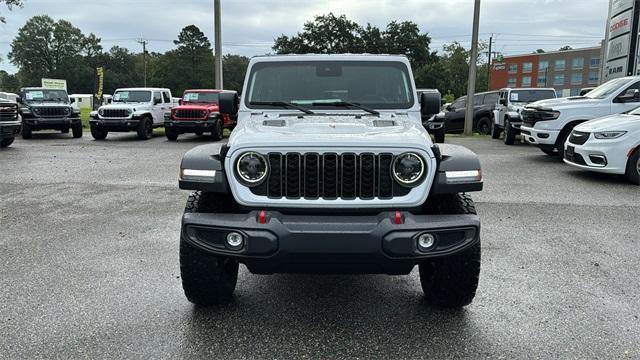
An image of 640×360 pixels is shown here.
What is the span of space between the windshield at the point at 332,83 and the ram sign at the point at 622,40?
13607 millimetres

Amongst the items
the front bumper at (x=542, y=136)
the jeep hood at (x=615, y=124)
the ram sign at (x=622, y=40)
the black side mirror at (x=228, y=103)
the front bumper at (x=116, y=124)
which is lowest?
the front bumper at (x=116, y=124)

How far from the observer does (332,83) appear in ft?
15.0

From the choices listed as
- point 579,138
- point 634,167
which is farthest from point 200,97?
point 634,167

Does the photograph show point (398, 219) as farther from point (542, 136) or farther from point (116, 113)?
point (116, 113)

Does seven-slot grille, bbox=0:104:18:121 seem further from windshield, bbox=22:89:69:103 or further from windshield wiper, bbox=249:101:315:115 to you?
windshield wiper, bbox=249:101:315:115

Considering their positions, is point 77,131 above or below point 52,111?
below

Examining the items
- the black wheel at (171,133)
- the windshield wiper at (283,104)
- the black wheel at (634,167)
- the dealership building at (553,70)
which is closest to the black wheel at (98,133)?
the black wheel at (171,133)

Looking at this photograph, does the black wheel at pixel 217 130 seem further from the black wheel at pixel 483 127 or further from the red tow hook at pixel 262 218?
the red tow hook at pixel 262 218

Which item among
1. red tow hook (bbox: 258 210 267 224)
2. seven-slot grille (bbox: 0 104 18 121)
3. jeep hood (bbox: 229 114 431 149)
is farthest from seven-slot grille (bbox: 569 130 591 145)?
seven-slot grille (bbox: 0 104 18 121)

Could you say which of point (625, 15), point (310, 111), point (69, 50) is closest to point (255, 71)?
point (310, 111)

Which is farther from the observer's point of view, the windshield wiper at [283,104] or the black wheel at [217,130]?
the black wheel at [217,130]

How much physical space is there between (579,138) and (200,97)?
512 inches

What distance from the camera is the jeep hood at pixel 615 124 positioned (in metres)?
8.93

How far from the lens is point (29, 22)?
108125 millimetres
